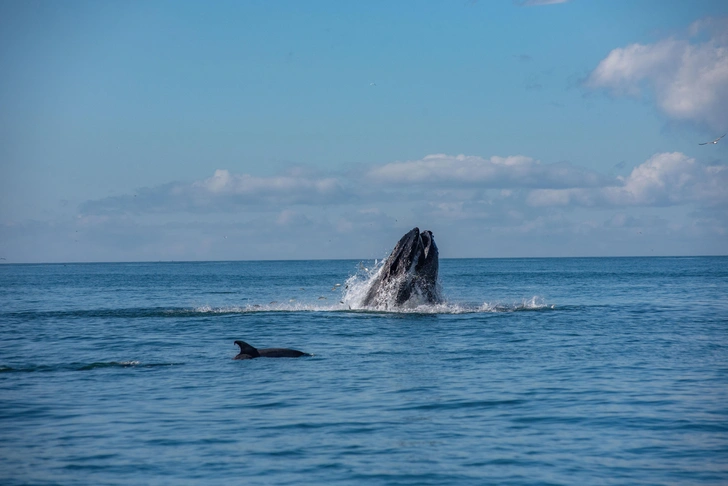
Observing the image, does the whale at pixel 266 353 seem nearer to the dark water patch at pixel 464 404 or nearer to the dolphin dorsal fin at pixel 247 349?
the dolphin dorsal fin at pixel 247 349

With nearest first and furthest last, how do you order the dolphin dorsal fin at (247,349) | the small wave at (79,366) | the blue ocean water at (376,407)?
the blue ocean water at (376,407)
the small wave at (79,366)
the dolphin dorsal fin at (247,349)

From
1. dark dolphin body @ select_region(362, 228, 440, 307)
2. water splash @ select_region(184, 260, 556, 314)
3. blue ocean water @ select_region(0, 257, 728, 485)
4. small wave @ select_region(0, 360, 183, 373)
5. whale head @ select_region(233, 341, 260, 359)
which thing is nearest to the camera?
blue ocean water @ select_region(0, 257, 728, 485)

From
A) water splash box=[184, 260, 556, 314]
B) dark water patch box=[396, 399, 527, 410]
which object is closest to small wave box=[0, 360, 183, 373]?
dark water patch box=[396, 399, 527, 410]

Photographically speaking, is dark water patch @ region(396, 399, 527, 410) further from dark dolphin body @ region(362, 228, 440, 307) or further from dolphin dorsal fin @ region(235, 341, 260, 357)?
dark dolphin body @ region(362, 228, 440, 307)

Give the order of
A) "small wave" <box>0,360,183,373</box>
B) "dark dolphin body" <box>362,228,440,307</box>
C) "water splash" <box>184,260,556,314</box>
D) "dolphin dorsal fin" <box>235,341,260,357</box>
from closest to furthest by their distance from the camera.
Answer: "small wave" <box>0,360,183,373</box> < "dolphin dorsal fin" <box>235,341,260,357</box> < "dark dolphin body" <box>362,228,440,307</box> < "water splash" <box>184,260,556,314</box>

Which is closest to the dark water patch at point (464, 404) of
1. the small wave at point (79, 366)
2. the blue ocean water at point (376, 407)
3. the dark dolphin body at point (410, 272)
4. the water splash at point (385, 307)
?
the blue ocean water at point (376, 407)

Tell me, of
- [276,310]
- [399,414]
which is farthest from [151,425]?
[276,310]

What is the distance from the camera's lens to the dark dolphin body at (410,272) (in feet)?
101

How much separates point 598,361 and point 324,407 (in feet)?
26.4

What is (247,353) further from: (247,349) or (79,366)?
(79,366)

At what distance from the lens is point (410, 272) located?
103 ft

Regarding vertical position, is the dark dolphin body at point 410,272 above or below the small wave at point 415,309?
above

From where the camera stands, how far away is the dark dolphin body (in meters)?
30.7

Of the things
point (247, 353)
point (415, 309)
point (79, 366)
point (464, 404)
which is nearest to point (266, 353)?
point (247, 353)
